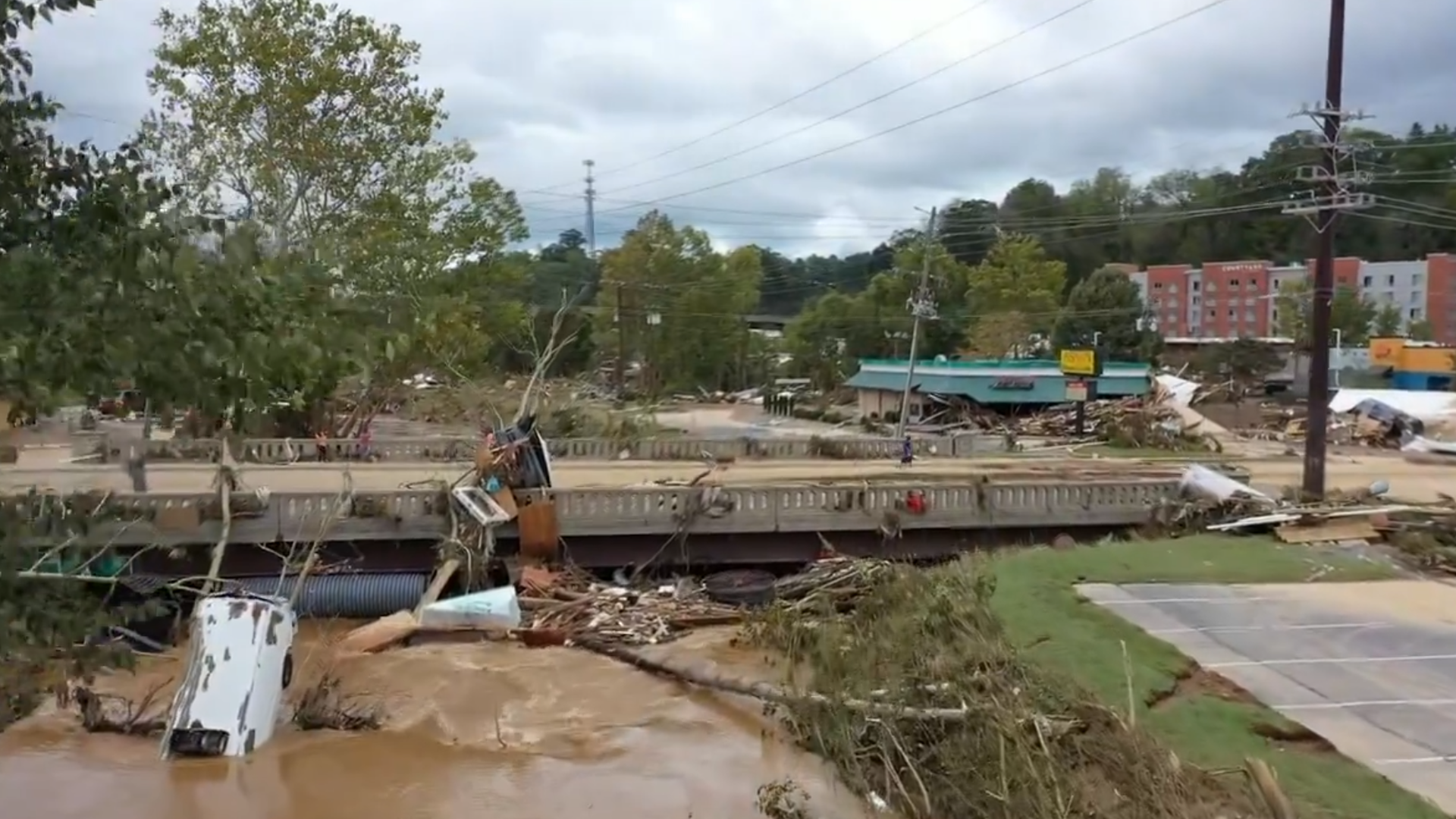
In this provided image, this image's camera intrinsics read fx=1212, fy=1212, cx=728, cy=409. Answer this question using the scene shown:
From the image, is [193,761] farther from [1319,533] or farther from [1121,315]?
[1121,315]

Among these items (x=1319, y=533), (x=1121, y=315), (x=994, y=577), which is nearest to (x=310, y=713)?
(x=994, y=577)

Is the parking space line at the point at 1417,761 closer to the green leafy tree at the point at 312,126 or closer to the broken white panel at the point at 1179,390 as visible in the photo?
the green leafy tree at the point at 312,126

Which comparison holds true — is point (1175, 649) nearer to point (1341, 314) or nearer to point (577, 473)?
point (577, 473)

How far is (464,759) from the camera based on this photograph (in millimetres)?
14656

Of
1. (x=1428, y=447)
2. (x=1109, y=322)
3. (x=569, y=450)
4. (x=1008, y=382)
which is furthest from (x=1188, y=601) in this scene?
(x=1109, y=322)

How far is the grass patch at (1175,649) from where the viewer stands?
9.76 m

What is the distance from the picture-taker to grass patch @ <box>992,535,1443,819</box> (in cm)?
976

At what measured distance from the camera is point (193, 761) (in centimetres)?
1391

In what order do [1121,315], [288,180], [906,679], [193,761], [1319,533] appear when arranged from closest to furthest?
[906,679], [193,761], [1319,533], [288,180], [1121,315]

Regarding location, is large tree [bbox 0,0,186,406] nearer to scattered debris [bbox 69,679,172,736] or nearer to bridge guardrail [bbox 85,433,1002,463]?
scattered debris [bbox 69,679,172,736]

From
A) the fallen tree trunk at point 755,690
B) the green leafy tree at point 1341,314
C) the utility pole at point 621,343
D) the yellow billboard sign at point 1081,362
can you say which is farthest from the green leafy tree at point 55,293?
the green leafy tree at point 1341,314

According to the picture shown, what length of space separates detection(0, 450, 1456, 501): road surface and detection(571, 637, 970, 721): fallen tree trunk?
6520 mm

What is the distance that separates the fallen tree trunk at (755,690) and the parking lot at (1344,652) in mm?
3444

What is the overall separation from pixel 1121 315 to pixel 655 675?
217 ft
